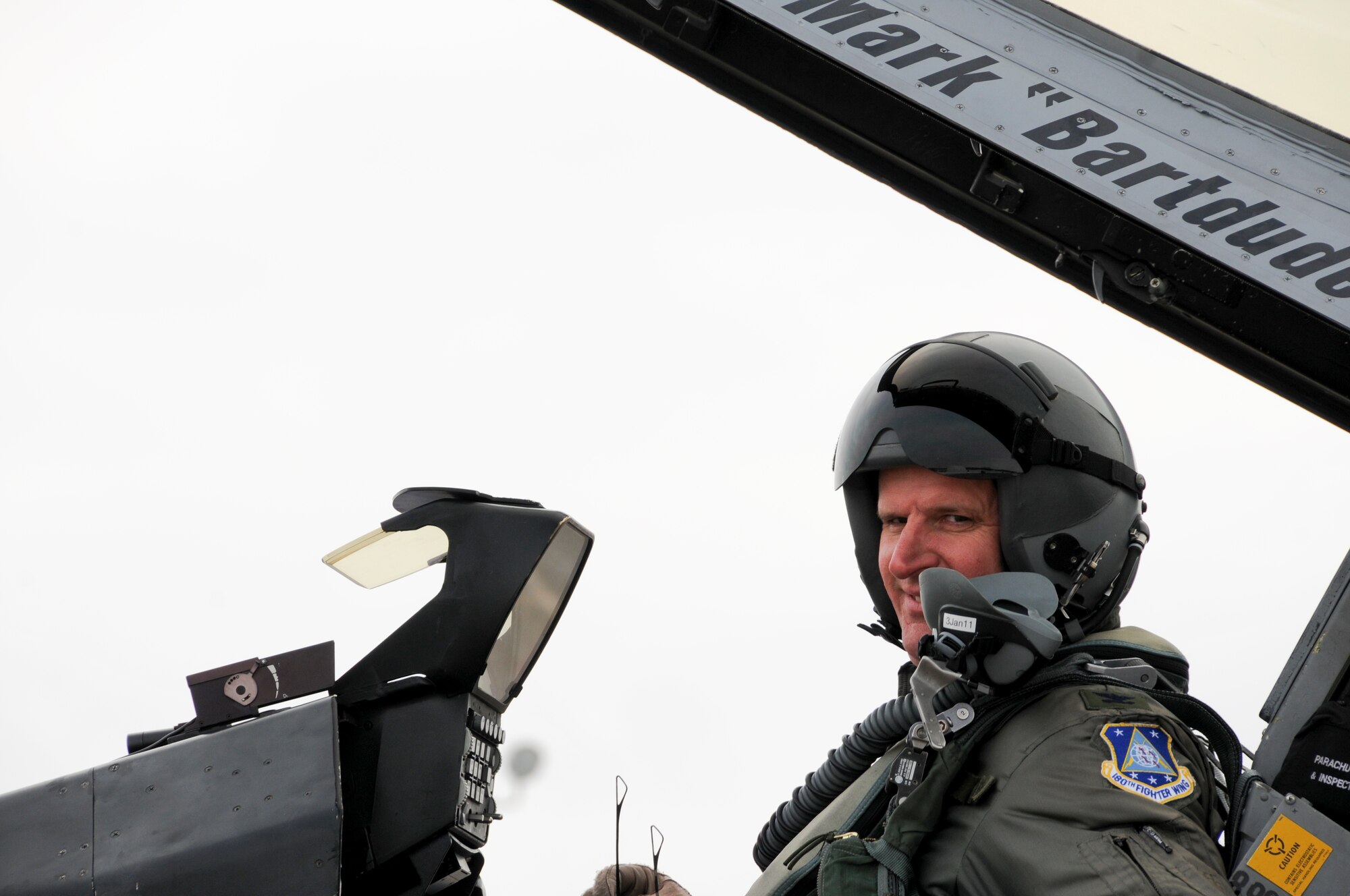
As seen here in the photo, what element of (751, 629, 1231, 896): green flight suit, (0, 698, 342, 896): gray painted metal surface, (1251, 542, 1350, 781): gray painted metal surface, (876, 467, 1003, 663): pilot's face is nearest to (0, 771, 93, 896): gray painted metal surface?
(0, 698, 342, 896): gray painted metal surface

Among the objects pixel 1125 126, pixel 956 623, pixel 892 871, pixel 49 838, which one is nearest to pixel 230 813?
pixel 49 838

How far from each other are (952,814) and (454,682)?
74 centimetres

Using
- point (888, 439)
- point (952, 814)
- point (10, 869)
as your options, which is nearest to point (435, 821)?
point (10, 869)

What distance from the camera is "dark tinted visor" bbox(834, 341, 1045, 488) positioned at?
197cm

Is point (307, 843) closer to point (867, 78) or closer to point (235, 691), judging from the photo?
point (235, 691)

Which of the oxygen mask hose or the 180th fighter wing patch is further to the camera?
the oxygen mask hose

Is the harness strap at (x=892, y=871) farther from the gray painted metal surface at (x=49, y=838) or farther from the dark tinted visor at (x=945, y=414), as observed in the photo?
the gray painted metal surface at (x=49, y=838)

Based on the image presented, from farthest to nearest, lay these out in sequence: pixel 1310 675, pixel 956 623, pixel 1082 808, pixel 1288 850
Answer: pixel 1310 675
pixel 1288 850
pixel 956 623
pixel 1082 808

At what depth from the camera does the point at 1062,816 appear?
1.55 metres

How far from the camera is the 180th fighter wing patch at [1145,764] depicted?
5.13ft

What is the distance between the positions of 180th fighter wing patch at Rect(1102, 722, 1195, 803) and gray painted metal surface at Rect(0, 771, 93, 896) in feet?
4.44

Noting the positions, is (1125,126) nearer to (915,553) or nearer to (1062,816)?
(915,553)

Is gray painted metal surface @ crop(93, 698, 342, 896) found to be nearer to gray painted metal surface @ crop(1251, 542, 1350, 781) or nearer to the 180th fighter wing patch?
the 180th fighter wing patch

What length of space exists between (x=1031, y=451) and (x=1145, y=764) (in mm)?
563
